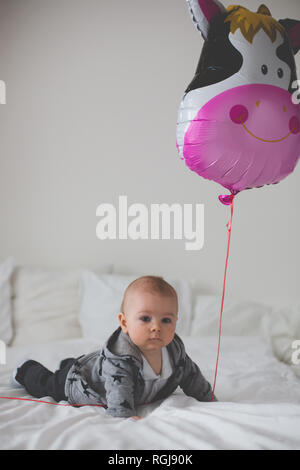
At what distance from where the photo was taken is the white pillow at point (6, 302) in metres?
2.09

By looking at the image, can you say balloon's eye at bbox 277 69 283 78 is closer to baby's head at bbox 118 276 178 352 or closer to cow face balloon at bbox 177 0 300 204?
cow face balloon at bbox 177 0 300 204

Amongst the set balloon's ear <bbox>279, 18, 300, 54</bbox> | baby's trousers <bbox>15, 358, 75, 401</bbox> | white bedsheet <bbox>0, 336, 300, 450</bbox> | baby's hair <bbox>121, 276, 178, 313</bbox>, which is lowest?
baby's trousers <bbox>15, 358, 75, 401</bbox>

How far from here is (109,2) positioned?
2.42 metres

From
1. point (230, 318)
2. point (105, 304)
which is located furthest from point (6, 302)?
point (230, 318)

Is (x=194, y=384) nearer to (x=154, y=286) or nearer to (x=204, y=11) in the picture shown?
(x=154, y=286)

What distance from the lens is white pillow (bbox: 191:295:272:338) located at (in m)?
2.16

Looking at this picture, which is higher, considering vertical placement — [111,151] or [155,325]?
[111,151]

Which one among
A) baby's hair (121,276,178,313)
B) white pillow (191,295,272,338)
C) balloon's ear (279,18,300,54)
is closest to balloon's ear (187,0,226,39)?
balloon's ear (279,18,300,54)

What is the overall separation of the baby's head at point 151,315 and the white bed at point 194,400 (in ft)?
0.53

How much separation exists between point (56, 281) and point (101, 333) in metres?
0.37

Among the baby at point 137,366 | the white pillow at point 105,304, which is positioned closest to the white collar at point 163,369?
the baby at point 137,366

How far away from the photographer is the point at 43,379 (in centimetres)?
137

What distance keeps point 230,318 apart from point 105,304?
59 centimetres

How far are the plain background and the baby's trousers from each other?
109cm
